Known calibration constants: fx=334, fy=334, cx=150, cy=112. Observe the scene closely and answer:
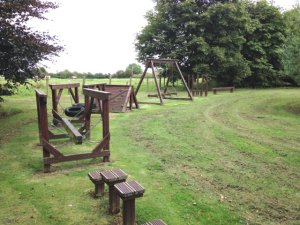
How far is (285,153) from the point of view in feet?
26.8

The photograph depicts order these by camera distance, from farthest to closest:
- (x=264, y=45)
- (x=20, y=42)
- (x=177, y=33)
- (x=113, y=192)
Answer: (x=264, y=45) → (x=177, y=33) → (x=20, y=42) → (x=113, y=192)

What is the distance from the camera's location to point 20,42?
11.9m

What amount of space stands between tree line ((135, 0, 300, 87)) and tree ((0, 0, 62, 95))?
50.6ft

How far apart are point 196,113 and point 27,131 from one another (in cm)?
734

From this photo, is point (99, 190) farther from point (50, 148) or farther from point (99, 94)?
point (99, 94)

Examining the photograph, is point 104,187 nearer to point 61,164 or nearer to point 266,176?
point 61,164

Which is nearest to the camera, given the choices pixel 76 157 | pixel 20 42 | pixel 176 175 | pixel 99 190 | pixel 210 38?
pixel 99 190

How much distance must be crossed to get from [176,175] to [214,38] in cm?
2383

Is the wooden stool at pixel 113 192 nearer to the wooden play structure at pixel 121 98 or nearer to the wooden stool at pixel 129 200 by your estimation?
the wooden stool at pixel 129 200

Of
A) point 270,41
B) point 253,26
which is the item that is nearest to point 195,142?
point 253,26

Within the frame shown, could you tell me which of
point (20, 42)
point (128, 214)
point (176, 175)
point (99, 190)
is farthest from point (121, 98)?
point (128, 214)

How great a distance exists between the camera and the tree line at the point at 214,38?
27.5 metres

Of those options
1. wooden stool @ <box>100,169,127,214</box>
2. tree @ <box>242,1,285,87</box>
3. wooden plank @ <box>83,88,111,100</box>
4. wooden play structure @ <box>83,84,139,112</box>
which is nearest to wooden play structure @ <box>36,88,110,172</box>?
wooden plank @ <box>83,88,111,100</box>

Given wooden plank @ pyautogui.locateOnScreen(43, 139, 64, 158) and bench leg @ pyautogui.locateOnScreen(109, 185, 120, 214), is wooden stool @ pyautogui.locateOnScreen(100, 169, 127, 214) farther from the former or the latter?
wooden plank @ pyautogui.locateOnScreen(43, 139, 64, 158)
